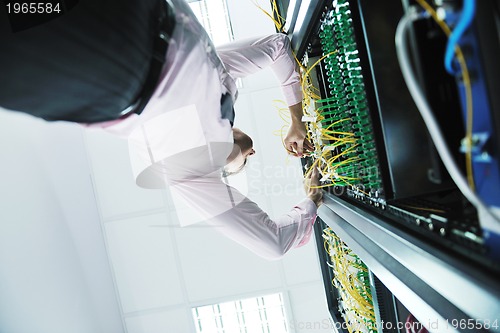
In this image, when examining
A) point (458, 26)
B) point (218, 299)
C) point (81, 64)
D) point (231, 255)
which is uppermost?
point (81, 64)

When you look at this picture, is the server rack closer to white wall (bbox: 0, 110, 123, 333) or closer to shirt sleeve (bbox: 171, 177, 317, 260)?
shirt sleeve (bbox: 171, 177, 317, 260)

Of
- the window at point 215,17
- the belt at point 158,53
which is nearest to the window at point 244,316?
the window at point 215,17

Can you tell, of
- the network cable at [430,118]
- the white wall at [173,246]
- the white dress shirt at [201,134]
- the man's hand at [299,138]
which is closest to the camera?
the network cable at [430,118]

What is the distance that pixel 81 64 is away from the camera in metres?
0.65

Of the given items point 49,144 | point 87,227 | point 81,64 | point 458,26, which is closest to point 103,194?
point 87,227

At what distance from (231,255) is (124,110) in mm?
2075

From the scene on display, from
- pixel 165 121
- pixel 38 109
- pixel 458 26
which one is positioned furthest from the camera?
pixel 165 121

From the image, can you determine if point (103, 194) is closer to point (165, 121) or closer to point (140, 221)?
point (140, 221)

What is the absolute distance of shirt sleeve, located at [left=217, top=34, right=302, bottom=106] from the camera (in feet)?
4.30

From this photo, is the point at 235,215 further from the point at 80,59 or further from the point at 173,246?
the point at 173,246

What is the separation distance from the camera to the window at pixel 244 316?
9.11ft

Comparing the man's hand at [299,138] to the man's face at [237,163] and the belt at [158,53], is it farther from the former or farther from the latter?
the belt at [158,53]

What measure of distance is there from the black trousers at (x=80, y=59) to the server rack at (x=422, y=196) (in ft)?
1.39

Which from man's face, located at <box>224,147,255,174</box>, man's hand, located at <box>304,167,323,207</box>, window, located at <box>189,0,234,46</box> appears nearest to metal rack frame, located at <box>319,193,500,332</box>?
man's hand, located at <box>304,167,323,207</box>
